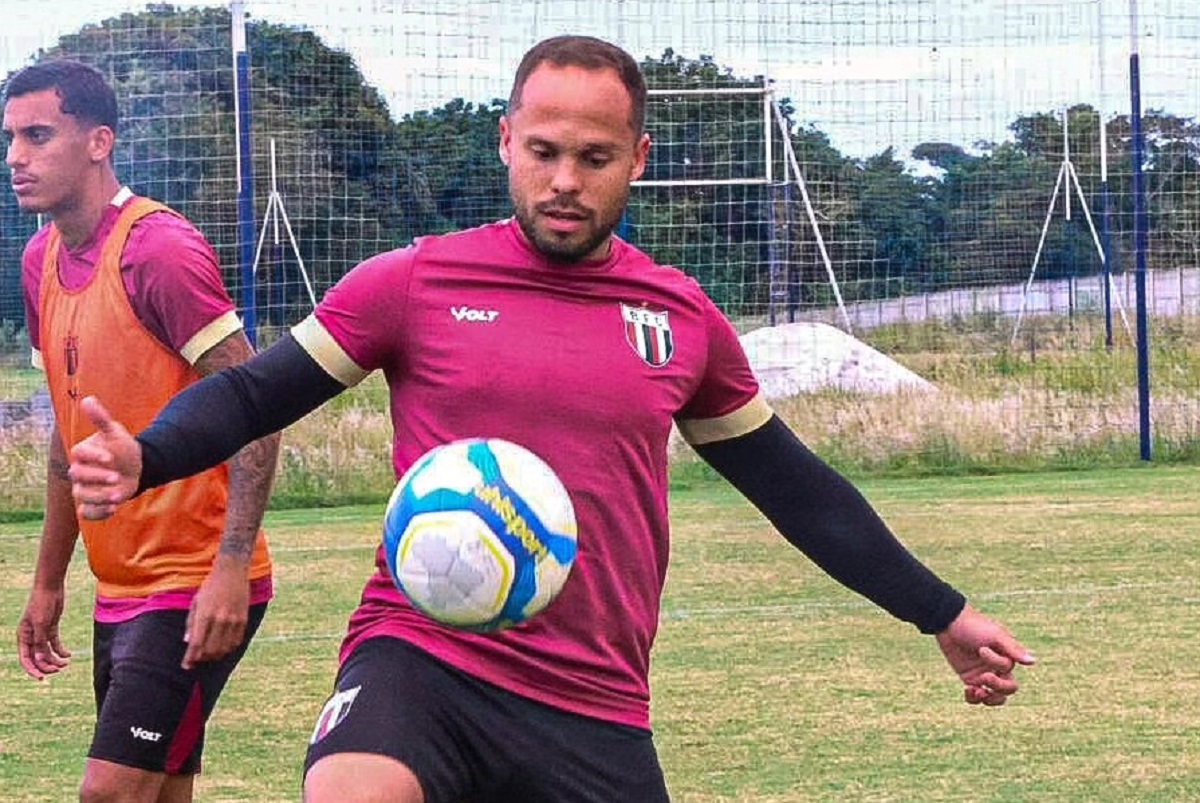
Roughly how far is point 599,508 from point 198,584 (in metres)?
1.57

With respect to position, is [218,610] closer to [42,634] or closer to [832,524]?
[42,634]

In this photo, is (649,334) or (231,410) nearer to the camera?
(231,410)

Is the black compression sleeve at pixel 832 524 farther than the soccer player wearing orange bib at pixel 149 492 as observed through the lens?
No

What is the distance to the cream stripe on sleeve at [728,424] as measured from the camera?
4.48 m

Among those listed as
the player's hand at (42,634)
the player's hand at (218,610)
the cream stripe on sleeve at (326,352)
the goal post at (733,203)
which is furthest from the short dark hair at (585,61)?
the goal post at (733,203)

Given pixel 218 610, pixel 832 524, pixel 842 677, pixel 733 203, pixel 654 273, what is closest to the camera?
pixel 654 273

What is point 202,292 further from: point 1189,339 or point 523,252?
point 1189,339

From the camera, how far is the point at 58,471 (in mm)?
5676

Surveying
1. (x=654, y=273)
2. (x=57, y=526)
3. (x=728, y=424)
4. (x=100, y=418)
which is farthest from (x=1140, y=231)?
(x=100, y=418)

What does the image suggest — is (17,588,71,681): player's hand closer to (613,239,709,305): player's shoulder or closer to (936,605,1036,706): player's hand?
(613,239,709,305): player's shoulder

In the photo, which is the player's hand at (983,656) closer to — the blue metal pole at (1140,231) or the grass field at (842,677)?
the grass field at (842,677)

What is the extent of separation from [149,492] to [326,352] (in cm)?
140

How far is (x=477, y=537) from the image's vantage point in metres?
3.72

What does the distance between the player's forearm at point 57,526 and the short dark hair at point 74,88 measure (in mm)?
809
